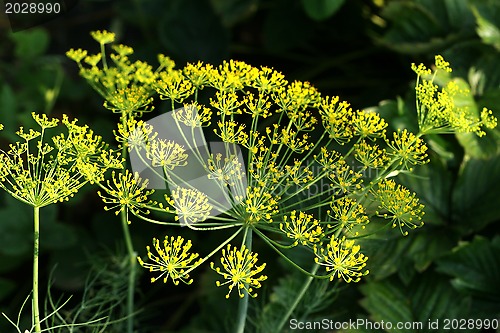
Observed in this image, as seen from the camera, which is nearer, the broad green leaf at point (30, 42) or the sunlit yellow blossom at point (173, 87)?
the sunlit yellow blossom at point (173, 87)

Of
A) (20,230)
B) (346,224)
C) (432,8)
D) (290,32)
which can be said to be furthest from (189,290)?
(346,224)

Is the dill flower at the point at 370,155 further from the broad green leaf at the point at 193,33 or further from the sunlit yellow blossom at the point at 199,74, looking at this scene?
the broad green leaf at the point at 193,33

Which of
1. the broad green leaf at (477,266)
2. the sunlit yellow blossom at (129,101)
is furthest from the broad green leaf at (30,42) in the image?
the broad green leaf at (477,266)

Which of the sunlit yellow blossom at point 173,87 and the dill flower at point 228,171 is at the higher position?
the sunlit yellow blossom at point 173,87

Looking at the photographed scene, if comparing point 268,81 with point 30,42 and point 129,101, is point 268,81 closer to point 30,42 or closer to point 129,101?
point 129,101

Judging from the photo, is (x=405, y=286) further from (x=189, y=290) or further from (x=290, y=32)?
(x=290, y=32)

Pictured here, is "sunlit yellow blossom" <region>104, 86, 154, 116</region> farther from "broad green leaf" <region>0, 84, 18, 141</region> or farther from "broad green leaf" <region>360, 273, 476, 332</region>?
"broad green leaf" <region>0, 84, 18, 141</region>
